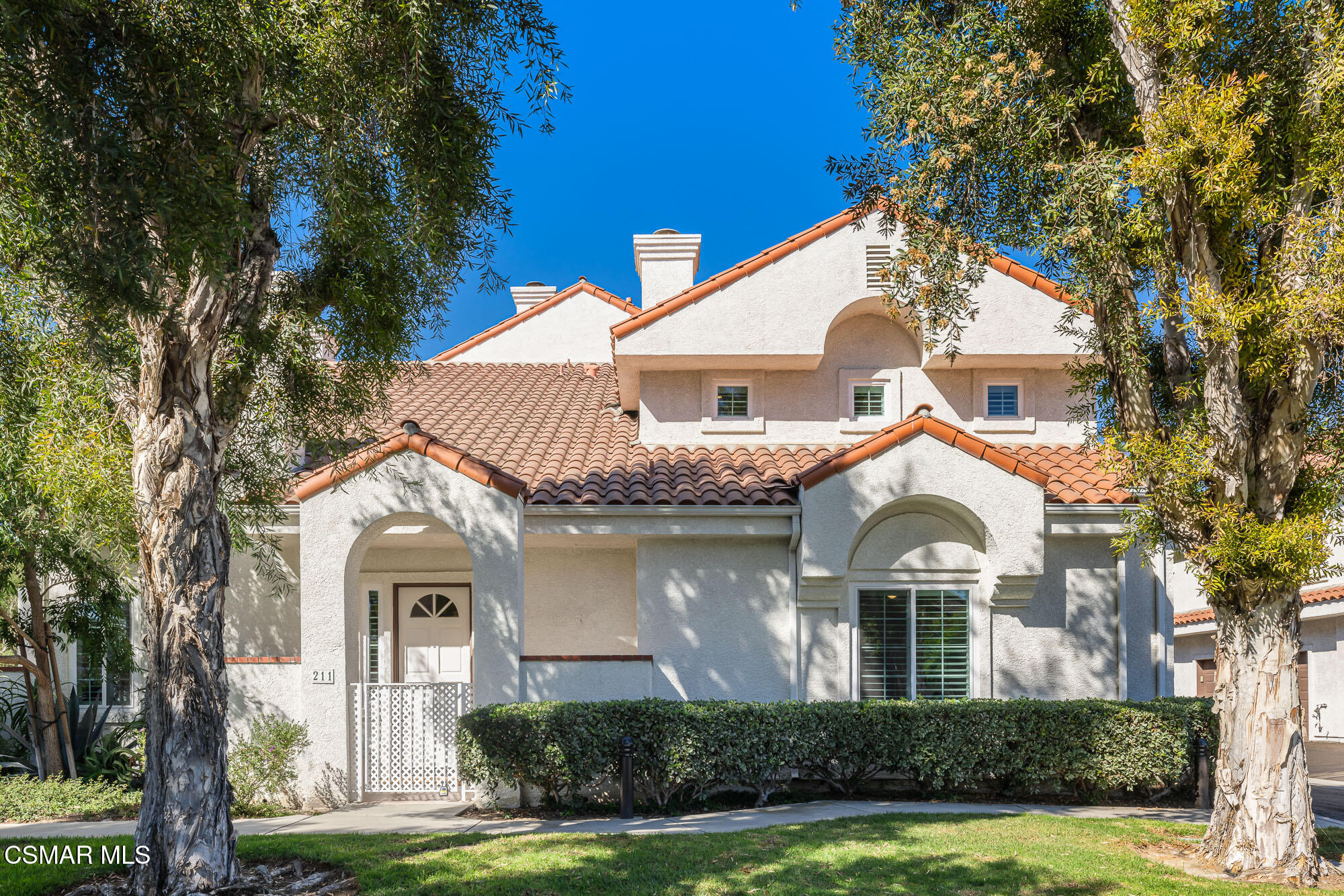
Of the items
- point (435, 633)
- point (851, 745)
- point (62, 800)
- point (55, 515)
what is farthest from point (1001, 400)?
point (62, 800)

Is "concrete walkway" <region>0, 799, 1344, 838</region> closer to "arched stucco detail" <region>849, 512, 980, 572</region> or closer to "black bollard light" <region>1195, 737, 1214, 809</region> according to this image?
"black bollard light" <region>1195, 737, 1214, 809</region>

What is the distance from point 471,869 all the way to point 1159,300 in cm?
784

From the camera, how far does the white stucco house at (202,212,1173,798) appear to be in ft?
39.6

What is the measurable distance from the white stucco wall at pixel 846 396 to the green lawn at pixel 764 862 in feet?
23.6

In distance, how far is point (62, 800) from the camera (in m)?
11.4

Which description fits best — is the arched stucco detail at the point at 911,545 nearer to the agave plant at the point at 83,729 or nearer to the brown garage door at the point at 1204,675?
the agave plant at the point at 83,729

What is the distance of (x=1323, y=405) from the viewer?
29.5 ft

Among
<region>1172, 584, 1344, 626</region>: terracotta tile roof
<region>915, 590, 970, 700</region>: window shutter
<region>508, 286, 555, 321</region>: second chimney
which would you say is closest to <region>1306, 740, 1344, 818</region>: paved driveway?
<region>1172, 584, 1344, 626</region>: terracotta tile roof

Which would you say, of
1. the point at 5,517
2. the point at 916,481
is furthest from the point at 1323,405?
the point at 5,517

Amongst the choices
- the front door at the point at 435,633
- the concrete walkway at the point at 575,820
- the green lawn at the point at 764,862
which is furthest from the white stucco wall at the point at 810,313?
the green lawn at the point at 764,862

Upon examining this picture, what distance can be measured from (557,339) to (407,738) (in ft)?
40.3

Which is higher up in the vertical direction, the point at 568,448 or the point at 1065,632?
the point at 568,448

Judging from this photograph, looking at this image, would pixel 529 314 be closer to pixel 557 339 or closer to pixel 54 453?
pixel 557 339

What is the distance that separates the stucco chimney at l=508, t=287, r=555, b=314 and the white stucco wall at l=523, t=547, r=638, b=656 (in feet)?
38.4
